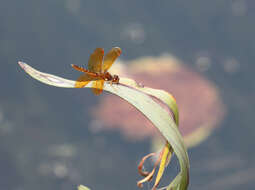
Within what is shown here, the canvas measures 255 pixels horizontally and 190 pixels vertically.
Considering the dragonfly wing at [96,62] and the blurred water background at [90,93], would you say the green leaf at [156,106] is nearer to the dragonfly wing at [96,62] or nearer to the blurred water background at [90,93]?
the dragonfly wing at [96,62]

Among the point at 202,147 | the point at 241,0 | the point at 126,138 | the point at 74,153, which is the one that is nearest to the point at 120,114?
the point at 126,138

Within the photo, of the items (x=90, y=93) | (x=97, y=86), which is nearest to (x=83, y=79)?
(x=97, y=86)

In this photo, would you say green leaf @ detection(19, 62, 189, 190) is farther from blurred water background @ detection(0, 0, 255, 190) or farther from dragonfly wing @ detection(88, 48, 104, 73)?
blurred water background @ detection(0, 0, 255, 190)

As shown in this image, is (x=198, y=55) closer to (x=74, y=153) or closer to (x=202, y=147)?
(x=202, y=147)

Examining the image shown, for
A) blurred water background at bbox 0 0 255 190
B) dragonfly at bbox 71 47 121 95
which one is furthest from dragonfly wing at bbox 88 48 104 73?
blurred water background at bbox 0 0 255 190

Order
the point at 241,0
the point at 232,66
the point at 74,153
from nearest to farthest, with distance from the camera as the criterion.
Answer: the point at 74,153 → the point at 232,66 → the point at 241,0

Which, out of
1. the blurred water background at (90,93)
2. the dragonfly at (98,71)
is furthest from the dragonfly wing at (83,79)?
the blurred water background at (90,93)
